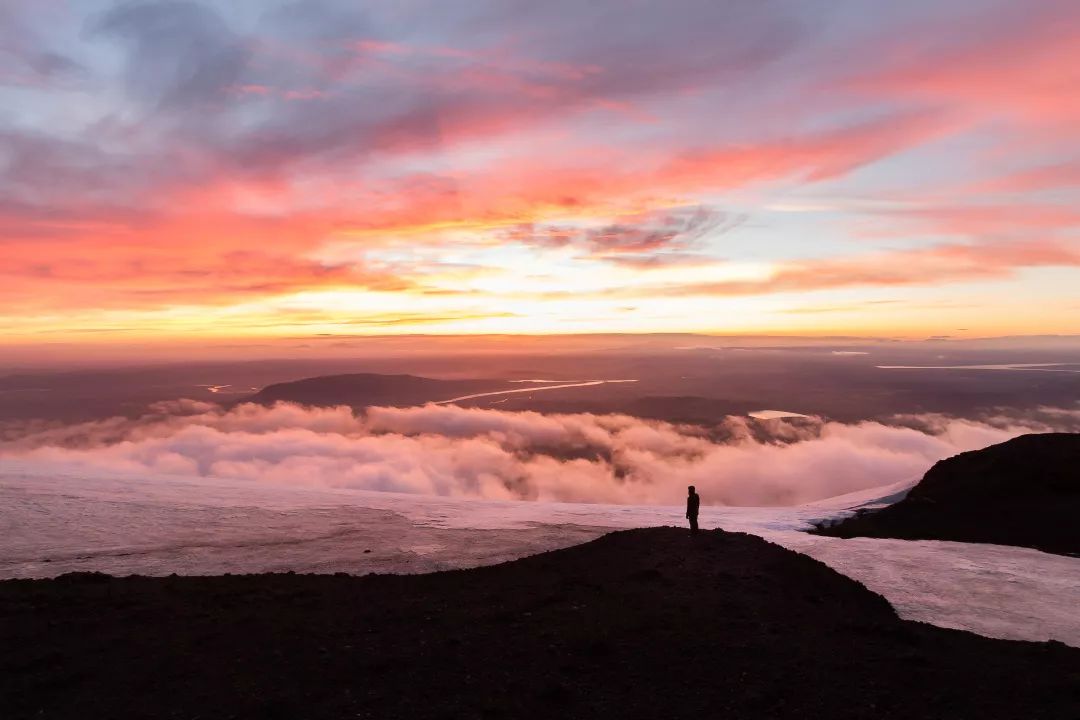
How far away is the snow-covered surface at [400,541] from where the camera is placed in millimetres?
21391

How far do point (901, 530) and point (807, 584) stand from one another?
21.7m

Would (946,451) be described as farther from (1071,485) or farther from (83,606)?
(83,606)

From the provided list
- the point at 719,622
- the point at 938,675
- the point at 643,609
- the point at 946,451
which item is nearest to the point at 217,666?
the point at 643,609

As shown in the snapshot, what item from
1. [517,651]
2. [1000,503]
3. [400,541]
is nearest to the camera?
[517,651]

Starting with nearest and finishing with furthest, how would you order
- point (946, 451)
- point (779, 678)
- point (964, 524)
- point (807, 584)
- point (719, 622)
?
point (779, 678) < point (719, 622) < point (807, 584) < point (964, 524) < point (946, 451)

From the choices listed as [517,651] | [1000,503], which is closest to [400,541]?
[517,651]

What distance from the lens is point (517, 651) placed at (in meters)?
14.7

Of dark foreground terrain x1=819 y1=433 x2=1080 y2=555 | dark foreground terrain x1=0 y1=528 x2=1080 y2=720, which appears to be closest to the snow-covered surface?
dark foreground terrain x1=819 y1=433 x2=1080 y2=555

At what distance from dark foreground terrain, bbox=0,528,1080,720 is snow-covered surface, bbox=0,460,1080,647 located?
4893 mm

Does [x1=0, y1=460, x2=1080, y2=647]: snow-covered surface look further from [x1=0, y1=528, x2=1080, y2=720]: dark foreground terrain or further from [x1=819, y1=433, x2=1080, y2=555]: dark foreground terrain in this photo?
[x1=0, y1=528, x2=1080, y2=720]: dark foreground terrain

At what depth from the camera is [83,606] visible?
16.9 meters

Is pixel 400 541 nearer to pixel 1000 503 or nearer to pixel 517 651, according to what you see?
pixel 517 651

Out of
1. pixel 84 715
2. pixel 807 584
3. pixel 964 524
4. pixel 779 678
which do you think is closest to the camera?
pixel 84 715

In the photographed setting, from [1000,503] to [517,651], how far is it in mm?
36639
